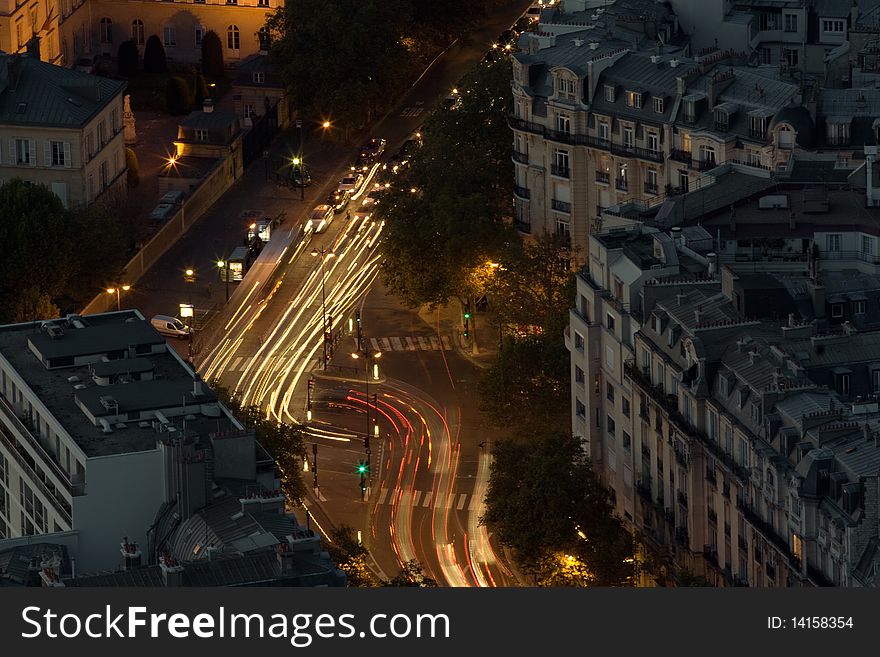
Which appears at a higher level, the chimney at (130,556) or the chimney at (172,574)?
the chimney at (172,574)

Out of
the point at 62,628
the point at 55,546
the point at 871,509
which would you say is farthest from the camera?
the point at 55,546

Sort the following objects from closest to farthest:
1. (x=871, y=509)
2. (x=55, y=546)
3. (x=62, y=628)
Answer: (x=62, y=628) < (x=871, y=509) < (x=55, y=546)

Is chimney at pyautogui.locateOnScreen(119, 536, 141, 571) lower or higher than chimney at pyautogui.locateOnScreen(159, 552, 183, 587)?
lower

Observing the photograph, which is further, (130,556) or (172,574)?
(130,556)

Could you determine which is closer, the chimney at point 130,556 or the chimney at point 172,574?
the chimney at point 172,574

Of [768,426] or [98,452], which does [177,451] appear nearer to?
[98,452]

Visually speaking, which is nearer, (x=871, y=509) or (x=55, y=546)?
(x=871, y=509)

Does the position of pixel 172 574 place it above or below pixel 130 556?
above

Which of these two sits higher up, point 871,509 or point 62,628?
point 62,628

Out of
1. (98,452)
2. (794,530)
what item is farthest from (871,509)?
(98,452)

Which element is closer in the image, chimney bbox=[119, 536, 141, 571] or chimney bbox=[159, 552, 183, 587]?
chimney bbox=[159, 552, 183, 587]
